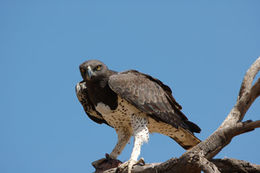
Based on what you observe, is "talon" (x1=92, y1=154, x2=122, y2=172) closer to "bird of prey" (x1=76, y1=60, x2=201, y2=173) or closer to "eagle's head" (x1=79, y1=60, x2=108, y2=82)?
"bird of prey" (x1=76, y1=60, x2=201, y2=173)

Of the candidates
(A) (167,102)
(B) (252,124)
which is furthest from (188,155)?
(A) (167,102)

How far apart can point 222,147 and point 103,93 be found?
3.27 metres

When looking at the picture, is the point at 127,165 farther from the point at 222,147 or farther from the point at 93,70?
the point at 93,70

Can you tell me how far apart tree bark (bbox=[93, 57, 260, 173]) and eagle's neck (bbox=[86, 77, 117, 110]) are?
6.07 ft

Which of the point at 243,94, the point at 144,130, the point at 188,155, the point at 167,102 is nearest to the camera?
the point at 188,155

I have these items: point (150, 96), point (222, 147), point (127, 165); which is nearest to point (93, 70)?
point (150, 96)

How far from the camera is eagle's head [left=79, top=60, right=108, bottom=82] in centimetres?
866

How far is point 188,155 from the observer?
230 inches

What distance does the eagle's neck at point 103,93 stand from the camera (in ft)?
28.7

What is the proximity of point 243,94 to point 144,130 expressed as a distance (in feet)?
7.81

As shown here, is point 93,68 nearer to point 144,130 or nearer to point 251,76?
point 144,130

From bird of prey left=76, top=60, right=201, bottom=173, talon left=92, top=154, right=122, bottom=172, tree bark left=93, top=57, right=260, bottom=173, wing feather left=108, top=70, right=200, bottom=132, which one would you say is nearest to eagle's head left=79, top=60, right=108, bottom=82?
bird of prey left=76, top=60, right=201, bottom=173

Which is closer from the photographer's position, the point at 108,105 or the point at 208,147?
the point at 208,147

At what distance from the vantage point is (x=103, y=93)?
8758 mm
